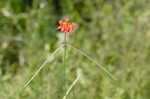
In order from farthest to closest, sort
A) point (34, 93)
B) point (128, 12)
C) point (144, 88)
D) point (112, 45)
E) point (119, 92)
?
1. point (128, 12)
2. point (112, 45)
3. point (144, 88)
4. point (119, 92)
5. point (34, 93)

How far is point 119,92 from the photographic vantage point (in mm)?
2404

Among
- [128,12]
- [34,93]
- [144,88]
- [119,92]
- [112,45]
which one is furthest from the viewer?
[128,12]

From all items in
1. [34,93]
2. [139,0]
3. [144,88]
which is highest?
[139,0]

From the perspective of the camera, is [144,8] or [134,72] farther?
[144,8]

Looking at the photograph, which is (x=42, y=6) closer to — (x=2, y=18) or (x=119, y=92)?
(x=2, y=18)

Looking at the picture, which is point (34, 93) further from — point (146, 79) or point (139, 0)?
point (139, 0)

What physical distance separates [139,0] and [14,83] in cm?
140

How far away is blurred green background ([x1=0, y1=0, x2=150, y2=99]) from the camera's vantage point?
2520 mm

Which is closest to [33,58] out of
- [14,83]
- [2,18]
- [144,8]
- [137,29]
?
[14,83]

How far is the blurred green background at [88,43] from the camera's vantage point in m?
2.52

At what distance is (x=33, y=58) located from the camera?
9.09 ft

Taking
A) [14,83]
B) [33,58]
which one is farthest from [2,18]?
[14,83]

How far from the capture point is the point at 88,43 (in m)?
3.11

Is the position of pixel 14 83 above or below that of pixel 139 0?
below
